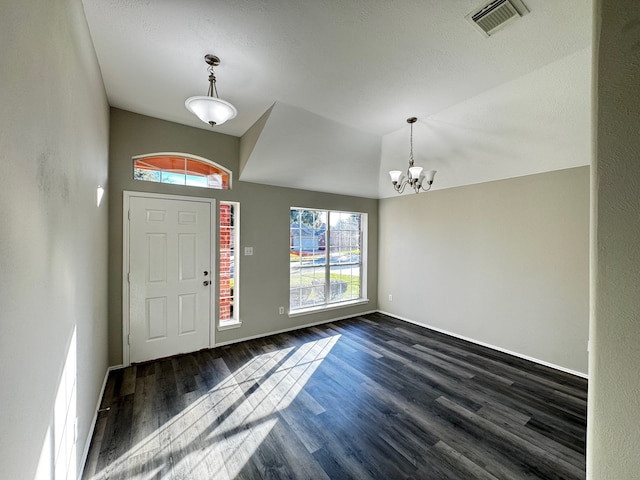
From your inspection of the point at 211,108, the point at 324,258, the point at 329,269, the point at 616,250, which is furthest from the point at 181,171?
the point at 616,250

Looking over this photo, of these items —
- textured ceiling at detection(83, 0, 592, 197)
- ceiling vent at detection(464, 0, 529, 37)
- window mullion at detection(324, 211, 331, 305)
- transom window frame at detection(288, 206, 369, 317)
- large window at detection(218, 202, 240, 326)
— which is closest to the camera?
ceiling vent at detection(464, 0, 529, 37)

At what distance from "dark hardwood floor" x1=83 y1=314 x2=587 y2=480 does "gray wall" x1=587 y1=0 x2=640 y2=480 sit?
1.34 meters

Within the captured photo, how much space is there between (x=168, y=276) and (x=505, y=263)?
4480mm

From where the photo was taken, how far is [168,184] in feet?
10.9

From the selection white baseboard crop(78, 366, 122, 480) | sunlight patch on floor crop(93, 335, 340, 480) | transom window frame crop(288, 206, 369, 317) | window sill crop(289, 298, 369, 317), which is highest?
transom window frame crop(288, 206, 369, 317)

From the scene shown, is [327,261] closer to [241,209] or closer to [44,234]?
[241,209]

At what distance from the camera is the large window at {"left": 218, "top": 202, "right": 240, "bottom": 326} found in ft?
12.5

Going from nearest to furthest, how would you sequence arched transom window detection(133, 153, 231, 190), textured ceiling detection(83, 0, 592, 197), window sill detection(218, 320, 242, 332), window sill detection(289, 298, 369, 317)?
textured ceiling detection(83, 0, 592, 197), arched transom window detection(133, 153, 231, 190), window sill detection(218, 320, 242, 332), window sill detection(289, 298, 369, 317)

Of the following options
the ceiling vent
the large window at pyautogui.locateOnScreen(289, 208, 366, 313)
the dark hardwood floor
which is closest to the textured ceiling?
the ceiling vent

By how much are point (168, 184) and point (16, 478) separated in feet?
9.83

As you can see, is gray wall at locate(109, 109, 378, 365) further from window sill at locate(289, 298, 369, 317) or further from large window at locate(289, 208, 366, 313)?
large window at locate(289, 208, 366, 313)

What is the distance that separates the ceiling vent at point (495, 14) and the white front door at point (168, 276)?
326cm

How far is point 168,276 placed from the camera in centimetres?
332

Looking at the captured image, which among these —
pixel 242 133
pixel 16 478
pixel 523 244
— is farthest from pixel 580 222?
pixel 16 478
